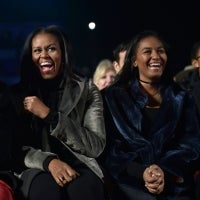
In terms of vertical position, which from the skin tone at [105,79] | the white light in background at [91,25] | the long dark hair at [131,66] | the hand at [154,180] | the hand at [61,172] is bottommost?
the hand at [154,180]

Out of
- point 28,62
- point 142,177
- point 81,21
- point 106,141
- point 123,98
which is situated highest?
point 81,21

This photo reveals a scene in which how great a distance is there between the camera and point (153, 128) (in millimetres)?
2436

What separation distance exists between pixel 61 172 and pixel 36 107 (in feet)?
1.20

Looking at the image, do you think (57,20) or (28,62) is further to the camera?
(57,20)

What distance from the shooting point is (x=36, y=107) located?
230 centimetres

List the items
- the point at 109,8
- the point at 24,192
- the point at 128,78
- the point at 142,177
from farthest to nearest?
the point at 109,8 < the point at 128,78 < the point at 142,177 < the point at 24,192

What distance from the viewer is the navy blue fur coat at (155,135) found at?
2.37 metres

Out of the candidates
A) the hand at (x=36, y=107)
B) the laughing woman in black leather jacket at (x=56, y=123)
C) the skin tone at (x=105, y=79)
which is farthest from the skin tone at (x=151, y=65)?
the skin tone at (x=105, y=79)

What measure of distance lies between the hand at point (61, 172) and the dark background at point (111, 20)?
5.94 metres

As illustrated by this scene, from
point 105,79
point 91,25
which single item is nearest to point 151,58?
point 105,79

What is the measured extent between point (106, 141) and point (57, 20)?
6.03 m

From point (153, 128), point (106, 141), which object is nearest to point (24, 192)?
point (106, 141)

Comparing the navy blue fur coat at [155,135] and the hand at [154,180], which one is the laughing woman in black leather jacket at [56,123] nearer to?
the navy blue fur coat at [155,135]

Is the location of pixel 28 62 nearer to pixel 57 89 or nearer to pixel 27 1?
pixel 57 89
